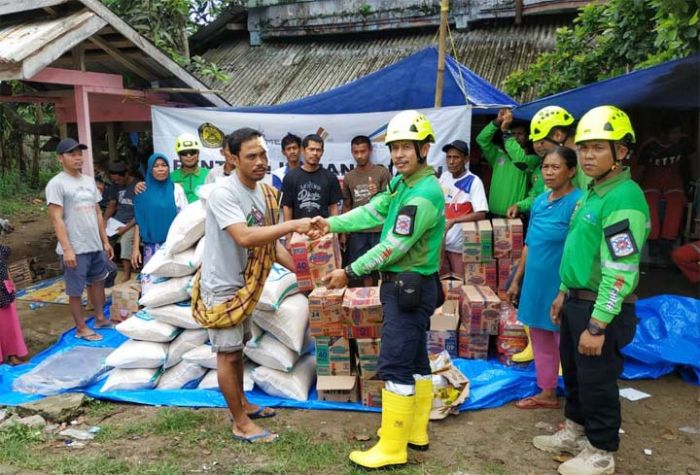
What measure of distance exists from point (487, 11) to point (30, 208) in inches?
423

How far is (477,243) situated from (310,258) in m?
1.46

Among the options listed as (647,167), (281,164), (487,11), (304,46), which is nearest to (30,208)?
(304,46)

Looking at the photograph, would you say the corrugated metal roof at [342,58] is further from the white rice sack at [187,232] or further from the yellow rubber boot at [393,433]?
the yellow rubber boot at [393,433]

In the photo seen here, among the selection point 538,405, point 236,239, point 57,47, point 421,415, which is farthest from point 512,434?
point 57,47

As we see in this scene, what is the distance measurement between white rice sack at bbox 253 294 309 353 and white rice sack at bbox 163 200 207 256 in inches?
33.8

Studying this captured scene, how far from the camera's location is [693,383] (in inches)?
164

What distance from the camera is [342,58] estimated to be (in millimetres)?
10078

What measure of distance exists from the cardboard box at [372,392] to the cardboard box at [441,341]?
2.69 ft

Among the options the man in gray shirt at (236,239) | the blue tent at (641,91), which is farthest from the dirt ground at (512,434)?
the blue tent at (641,91)

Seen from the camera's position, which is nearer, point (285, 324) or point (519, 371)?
point (285, 324)

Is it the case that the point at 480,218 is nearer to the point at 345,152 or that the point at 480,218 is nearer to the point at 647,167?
the point at 345,152

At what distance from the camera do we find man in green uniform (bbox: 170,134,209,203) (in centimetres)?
552

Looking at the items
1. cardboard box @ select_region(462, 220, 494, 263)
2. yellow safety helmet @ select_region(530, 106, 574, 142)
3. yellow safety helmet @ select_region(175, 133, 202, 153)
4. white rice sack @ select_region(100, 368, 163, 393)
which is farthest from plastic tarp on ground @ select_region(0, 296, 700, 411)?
yellow safety helmet @ select_region(175, 133, 202, 153)

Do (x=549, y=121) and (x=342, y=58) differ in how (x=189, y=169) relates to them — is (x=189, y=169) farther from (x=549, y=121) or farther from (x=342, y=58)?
(x=342, y=58)
